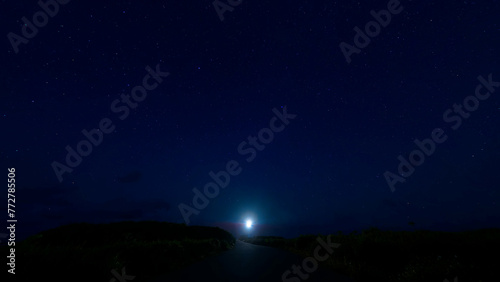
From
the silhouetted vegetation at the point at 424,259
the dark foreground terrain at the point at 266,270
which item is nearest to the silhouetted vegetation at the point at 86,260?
the dark foreground terrain at the point at 266,270

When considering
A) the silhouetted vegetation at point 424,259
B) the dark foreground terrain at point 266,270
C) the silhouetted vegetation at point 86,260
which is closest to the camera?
the silhouetted vegetation at point 86,260

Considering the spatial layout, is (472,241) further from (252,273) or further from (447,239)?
(252,273)

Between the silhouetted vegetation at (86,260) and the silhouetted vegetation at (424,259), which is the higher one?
A: the silhouetted vegetation at (86,260)

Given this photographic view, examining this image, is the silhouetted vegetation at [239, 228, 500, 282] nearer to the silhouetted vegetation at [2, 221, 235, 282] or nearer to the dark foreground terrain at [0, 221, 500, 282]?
the dark foreground terrain at [0, 221, 500, 282]

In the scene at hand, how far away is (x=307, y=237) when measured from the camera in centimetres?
2794

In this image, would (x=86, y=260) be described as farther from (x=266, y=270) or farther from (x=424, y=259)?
(x=424, y=259)

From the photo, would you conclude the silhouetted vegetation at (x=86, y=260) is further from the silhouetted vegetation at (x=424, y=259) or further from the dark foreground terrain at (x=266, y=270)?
the silhouetted vegetation at (x=424, y=259)

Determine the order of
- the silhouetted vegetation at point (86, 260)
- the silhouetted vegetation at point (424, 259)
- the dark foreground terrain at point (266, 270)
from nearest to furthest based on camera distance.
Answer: the silhouetted vegetation at point (86, 260) → the dark foreground terrain at point (266, 270) → the silhouetted vegetation at point (424, 259)

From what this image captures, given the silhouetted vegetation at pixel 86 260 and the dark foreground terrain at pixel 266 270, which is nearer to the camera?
the silhouetted vegetation at pixel 86 260

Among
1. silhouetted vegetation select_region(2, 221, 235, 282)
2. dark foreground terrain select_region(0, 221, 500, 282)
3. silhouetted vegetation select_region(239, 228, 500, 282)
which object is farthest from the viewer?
silhouetted vegetation select_region(239, 228, 500, 282)

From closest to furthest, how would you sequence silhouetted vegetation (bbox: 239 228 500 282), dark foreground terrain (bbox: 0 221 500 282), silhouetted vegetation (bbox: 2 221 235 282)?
silhouetted vegetation (bbox: 2 221 235 282) < dark foreground terrain (bbox: 0 221 500 282) < silhouetted vegetation (bbox: 239 228 500 282)

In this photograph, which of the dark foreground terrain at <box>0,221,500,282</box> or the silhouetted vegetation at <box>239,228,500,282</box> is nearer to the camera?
the dark foreground terrain at <box>0,221,500,282</box>

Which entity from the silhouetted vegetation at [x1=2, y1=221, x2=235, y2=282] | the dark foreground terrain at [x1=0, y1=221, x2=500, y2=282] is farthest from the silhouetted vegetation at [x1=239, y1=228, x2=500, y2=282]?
the silhouetted vegetation at [x1=2, y1=221, x2=235, y2=282]

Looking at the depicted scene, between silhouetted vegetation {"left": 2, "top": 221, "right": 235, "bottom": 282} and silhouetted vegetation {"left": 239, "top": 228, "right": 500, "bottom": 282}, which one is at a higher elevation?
silhouetted vegetation {"left": 2, "top": 221, "right": 235, "bottom": 282}
